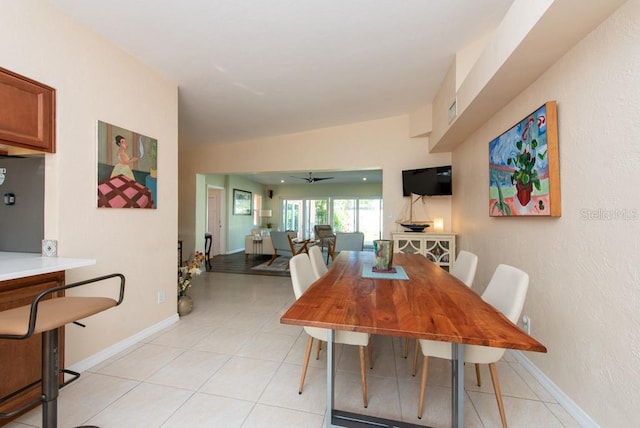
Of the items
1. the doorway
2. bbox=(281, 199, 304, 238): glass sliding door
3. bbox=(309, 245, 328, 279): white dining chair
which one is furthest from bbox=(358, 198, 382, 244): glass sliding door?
bbox=(309, 245, 328, 279): white dining chair

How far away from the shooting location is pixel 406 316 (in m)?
1.18

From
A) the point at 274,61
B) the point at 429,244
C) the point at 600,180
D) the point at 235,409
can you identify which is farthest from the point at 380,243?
the point at 429,244

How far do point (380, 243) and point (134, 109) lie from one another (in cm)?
240

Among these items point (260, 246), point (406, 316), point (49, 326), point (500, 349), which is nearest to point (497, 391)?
point (500, 349)

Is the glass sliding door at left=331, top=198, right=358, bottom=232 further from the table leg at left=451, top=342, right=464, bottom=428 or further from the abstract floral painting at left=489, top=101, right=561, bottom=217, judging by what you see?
the table leg at left=451, top=342, right=464, bottom=428

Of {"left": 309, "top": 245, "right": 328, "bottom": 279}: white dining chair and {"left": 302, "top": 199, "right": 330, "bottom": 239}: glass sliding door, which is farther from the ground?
{"left": 302, "top": 199, "right": 330, "bottom": 239}: glass sliding door

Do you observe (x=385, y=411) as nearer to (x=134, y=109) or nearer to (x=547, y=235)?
(x=547, y=235)

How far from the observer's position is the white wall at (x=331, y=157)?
4227 mm

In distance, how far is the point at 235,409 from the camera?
1582 millimetres

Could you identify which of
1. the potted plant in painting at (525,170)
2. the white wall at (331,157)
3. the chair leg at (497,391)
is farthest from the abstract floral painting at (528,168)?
the white wall at (331,157)

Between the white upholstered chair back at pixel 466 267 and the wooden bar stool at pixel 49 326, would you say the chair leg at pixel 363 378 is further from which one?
the wooden bar stool at pixel 49 326

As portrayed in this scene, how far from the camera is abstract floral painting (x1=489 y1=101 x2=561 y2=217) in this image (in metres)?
1.70

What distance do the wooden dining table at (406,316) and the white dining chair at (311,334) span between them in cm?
15

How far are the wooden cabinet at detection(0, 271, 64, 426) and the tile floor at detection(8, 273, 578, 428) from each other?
159mm
